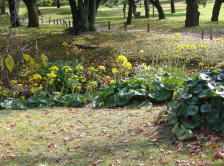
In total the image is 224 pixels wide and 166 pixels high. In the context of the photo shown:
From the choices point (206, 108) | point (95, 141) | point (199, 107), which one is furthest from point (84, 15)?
point (206, 108)

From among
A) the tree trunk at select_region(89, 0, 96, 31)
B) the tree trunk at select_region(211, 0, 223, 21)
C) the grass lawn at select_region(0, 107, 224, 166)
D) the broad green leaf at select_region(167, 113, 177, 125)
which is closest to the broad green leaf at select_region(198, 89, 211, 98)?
the broad green leaf at select_region(167, 113, 177, 125)

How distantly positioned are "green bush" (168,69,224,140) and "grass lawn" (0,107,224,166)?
267 mm

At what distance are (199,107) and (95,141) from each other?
193 centimetres

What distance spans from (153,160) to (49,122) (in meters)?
3.21

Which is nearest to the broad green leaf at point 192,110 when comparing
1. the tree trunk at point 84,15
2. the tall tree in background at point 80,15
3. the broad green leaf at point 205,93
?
the broad green leaf at point 205,93

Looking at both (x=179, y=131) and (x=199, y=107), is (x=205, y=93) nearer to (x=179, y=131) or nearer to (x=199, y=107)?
(x=199, y=107)

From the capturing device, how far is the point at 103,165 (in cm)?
517

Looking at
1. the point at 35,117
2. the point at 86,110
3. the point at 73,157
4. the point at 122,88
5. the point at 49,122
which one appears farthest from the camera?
the point at 122,88

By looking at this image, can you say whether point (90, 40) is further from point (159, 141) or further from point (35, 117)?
point (159, 141)

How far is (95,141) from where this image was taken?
629 centimetres

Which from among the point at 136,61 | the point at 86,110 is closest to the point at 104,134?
the point at 86,110

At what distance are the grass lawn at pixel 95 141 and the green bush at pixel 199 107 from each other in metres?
0.27

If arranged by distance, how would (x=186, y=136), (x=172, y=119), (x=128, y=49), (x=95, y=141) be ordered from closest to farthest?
(x=186, y=136)
(x=172, y=119)
(x=95, y=141)
(x=128, y=49)

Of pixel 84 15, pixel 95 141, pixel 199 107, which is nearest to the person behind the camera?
pixel 199 107
